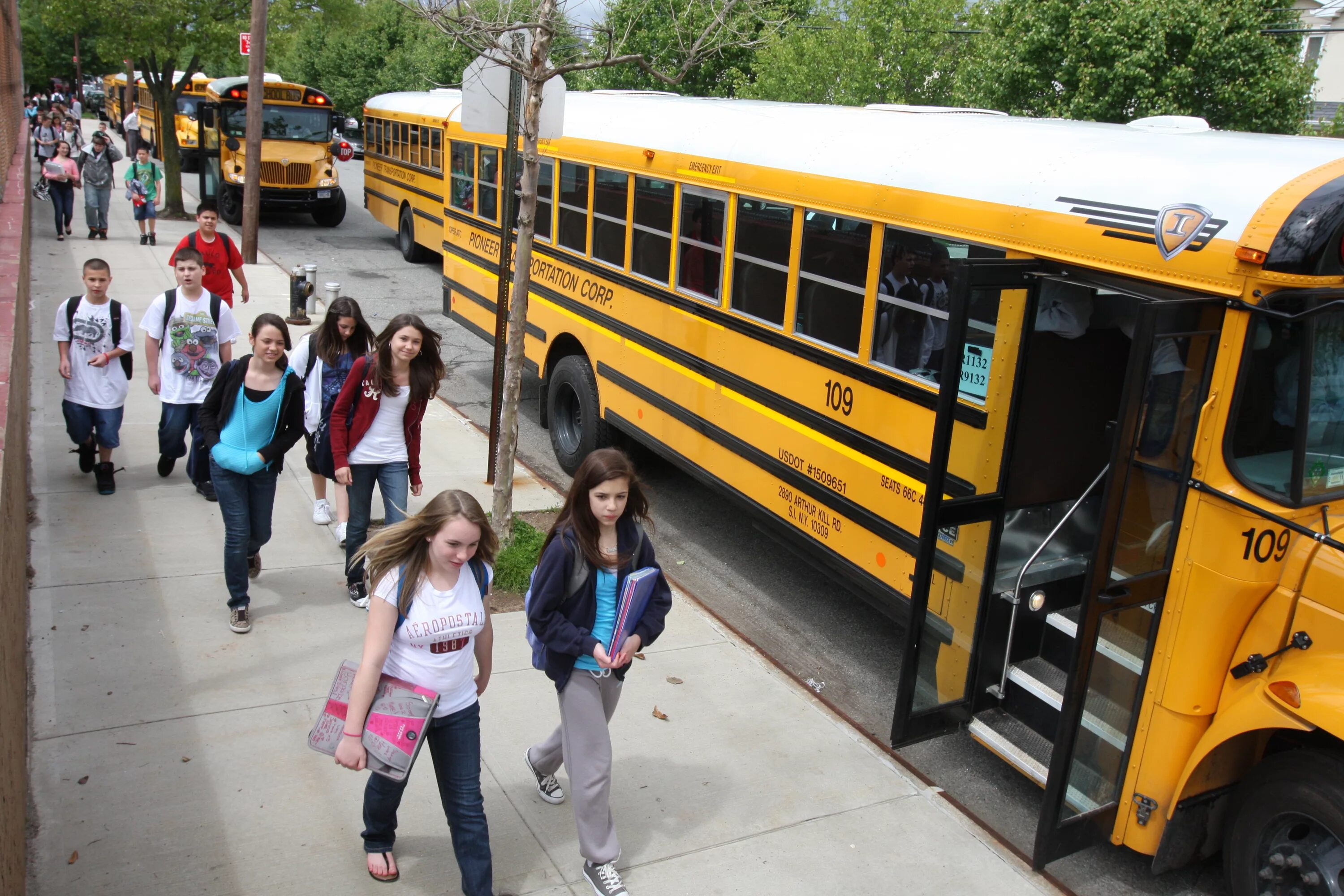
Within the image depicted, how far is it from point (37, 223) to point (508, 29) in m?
15.6

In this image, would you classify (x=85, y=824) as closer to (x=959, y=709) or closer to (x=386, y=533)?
(x=386, y=533)

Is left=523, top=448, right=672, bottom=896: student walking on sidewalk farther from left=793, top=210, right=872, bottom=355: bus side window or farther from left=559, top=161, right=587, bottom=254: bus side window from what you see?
left=559, top=161, right=587, bottom=254: bus side window

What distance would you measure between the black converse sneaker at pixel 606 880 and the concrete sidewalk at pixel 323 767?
12 centimetres

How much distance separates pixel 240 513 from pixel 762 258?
9.48ft

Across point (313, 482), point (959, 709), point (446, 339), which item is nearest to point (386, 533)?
point (959, 709)

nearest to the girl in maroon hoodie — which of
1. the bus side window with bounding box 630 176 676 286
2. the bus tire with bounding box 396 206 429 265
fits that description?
the bus side window with bounding box 630 176 676 286

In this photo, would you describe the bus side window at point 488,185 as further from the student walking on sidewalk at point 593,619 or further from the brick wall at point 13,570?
the student walking on sidewalk at point 593,619

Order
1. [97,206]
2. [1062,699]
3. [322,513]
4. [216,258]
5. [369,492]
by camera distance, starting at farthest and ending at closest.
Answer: [97,206], [216,258], [322,513], [369,492], [1062,699]

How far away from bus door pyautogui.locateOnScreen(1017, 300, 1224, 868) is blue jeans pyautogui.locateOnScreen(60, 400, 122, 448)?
571 centimetres

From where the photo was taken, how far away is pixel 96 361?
264 inches

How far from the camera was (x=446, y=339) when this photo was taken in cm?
1275

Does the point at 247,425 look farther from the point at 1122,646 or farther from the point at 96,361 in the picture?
the point at 1122,646

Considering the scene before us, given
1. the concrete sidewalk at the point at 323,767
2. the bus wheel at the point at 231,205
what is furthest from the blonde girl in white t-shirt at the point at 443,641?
the bus wheel at the point at 231,205

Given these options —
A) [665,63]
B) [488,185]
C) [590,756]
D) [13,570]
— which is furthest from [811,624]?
[665,63]
